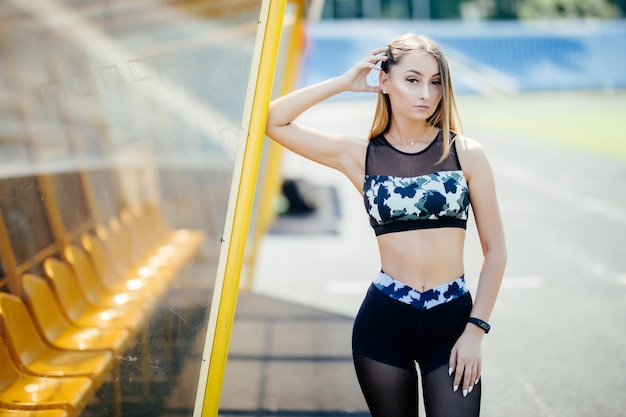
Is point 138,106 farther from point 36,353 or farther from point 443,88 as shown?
point 443,88

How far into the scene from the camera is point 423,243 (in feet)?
7.60

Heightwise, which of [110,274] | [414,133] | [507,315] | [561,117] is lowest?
[561,117]

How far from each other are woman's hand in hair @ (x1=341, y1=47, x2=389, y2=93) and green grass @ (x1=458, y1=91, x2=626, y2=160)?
13990mm

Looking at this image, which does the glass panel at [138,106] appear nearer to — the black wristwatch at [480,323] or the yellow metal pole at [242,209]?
the yellow metal pole at [242,209]

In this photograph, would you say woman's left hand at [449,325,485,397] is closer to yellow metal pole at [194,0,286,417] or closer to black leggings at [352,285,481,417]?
black leggings at [352,285,481,417]

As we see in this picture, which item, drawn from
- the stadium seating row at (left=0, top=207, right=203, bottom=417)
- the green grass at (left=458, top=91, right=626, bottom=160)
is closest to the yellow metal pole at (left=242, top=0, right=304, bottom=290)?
the stadium seating row at (left=0, top=207, right=203, bottom=417)

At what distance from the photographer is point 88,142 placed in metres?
4.67

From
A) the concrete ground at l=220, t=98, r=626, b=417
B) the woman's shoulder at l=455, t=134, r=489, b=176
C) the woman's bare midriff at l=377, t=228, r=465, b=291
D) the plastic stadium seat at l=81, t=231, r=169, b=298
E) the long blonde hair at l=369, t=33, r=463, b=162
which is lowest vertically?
the concrete ground at l=220, t=98, r=626, b=417

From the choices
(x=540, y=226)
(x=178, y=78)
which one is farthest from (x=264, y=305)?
(x=540, y=226)

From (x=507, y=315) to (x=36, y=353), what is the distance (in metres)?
4.14

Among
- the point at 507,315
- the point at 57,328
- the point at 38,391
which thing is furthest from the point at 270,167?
the point at 38,391

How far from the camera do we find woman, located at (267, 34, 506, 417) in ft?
7.50

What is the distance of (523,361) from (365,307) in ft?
9.62

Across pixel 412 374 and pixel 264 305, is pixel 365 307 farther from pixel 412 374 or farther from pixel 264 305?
pixel 264 305
